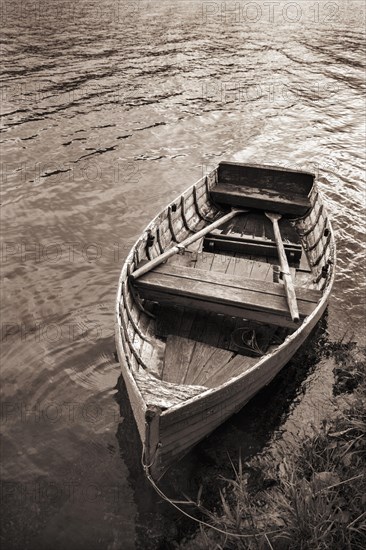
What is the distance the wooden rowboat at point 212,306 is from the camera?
17.4ft

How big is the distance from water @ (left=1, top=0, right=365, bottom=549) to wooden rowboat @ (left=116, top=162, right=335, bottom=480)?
97cm

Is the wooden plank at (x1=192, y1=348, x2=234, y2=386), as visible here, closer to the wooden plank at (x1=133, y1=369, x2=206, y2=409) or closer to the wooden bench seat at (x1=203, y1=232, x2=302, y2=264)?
the wooden plank at (x1=133, y1=369, x2=206, y2=409)

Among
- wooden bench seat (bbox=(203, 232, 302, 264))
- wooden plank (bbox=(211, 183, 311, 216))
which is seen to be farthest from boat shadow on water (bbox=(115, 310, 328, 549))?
wooden plank (bbox=(211, 183, 311, 216))

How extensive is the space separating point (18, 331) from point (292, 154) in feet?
39.7

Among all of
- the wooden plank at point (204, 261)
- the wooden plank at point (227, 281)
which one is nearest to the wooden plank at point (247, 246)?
the wooden plank at point (204, 261)

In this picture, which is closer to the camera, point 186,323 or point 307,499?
point 307,499

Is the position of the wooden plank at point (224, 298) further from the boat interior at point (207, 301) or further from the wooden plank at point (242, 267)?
the wooden plank at point (242, 267)

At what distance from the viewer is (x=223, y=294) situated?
7.07 m

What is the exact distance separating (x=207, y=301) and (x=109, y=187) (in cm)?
751

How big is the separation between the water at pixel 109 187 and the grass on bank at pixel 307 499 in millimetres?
539

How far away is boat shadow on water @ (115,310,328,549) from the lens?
552 centimetres

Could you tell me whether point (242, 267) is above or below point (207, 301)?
below

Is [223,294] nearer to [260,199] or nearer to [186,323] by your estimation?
[186,323]

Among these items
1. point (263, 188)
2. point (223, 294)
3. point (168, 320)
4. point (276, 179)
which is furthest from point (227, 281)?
point (276, 179)
